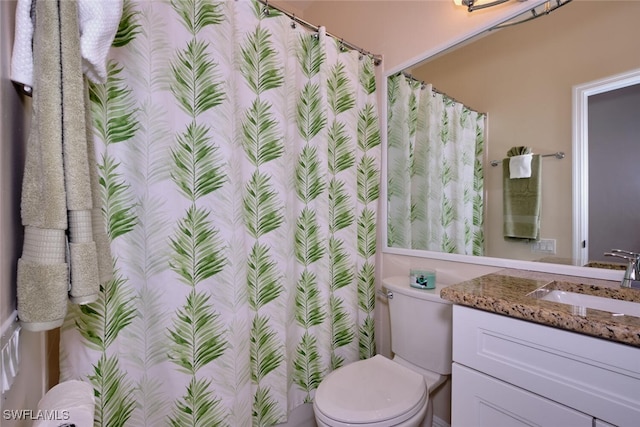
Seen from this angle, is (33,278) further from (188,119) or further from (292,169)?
(292,169)

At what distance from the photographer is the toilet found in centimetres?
98

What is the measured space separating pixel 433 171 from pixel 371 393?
1.09 m

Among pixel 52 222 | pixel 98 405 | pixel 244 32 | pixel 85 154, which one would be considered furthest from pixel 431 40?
pixel 98 405

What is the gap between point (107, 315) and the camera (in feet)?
3.00

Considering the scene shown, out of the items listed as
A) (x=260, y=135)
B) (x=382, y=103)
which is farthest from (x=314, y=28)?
Result: (x=260, y=135)

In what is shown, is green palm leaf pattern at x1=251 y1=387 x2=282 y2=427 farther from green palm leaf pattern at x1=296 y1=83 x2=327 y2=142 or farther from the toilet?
green palm leaf pattern at x1=296 y1=83 x2=327 y2=142

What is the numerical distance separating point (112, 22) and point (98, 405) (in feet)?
3.65

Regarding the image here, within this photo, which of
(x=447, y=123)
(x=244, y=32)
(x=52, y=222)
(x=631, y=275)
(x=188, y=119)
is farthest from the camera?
(x=447, y=123)

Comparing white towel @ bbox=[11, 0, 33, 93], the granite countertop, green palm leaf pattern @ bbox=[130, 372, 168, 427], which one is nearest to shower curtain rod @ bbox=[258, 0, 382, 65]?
white towel @ bbox=[11, 0, 33, 93]

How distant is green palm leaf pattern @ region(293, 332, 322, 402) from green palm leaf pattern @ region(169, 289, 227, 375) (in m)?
0.42

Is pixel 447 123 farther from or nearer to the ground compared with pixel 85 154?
farther from the ground

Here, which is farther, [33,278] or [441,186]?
[441,186]

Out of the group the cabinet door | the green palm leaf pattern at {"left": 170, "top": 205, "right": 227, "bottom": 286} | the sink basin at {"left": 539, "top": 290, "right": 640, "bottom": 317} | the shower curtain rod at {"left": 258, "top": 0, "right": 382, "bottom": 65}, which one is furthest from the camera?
the shower curtain rod at {"left": 258, "top": 0, "right": 382, "bottom": 65}

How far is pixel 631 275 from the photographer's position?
0.86m
